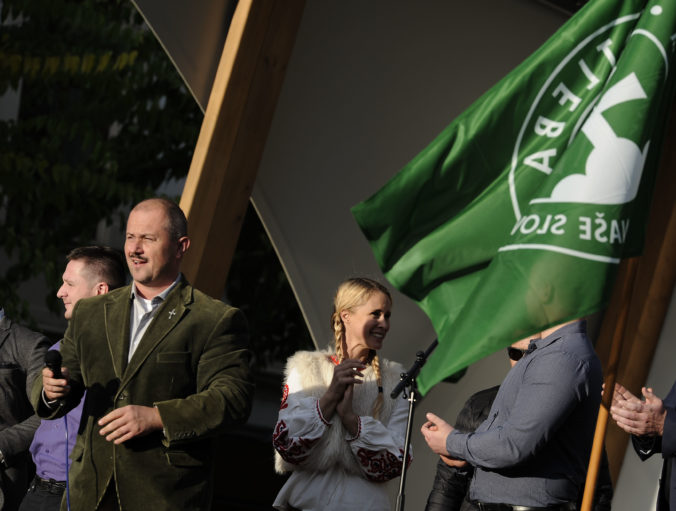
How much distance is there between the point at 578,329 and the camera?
381cm

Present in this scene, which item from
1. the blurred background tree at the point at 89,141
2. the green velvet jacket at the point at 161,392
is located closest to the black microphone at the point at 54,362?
the green velvet jacket at the point at 161,392

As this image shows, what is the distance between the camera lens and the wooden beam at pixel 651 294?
6.96 m

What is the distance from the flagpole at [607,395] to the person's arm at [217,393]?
1.30m

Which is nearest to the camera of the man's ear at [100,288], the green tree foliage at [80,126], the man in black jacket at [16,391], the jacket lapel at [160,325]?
the jacket lapel at [160,325]

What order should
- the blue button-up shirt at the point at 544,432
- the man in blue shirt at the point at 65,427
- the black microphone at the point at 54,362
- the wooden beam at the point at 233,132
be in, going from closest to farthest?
the blue button-up shirt at the point at 544,432
the black microphone at the point at 54,362
the man in blue shirt at the point at 65,427
the wooden beam at the point at 233,132

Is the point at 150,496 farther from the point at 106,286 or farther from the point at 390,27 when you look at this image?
the point at 390,27

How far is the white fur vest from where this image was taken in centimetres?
485

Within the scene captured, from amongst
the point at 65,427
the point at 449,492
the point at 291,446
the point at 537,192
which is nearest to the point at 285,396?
the point at 291,446

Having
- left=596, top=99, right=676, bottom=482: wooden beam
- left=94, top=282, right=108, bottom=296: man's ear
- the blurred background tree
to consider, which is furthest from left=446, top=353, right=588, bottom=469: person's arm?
the blurred background tree

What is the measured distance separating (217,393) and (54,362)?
601mm

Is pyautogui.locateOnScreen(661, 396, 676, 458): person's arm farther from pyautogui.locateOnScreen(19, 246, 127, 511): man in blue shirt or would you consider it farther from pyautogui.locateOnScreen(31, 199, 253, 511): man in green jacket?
pyautogui.locateOnScreen(19, 246, 127, 511): man in blue shirt

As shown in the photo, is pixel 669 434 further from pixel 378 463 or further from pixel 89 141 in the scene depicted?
pixel 89 141

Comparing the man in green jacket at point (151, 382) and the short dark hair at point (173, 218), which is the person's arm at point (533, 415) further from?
the short dark hair at point (173, 218)

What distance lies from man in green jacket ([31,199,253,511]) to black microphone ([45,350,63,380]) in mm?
24
